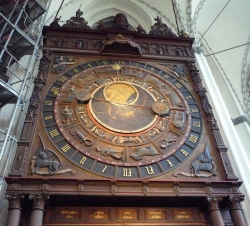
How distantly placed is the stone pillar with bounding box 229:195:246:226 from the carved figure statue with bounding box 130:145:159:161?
142cm

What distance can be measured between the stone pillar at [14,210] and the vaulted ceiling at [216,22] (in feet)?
20.3

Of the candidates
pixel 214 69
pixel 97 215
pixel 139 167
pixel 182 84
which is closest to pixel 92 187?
pixel 97 215

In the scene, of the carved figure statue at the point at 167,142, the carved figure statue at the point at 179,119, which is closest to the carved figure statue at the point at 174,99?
the carved figure statue at the point at 179,119

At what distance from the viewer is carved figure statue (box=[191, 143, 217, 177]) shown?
4785 millimetres

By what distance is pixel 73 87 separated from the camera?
5719 millimetres

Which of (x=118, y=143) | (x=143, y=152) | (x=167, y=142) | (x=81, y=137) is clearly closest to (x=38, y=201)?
(x=81, y=137)

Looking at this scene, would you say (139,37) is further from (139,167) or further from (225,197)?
(225,197)

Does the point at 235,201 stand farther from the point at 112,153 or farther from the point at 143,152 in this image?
the point at 112,153

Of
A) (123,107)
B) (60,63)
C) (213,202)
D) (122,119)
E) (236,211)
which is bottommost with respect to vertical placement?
(236,211)

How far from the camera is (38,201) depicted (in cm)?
396

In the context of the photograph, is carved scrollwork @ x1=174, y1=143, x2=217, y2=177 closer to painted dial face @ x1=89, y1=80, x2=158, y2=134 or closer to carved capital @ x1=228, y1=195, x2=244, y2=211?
carved capital @ x1=228, y1=195, x2=244, y2=211

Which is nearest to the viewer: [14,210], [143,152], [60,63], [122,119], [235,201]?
[14,210]

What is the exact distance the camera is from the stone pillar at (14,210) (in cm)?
375

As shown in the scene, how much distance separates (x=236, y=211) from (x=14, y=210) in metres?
3.26
